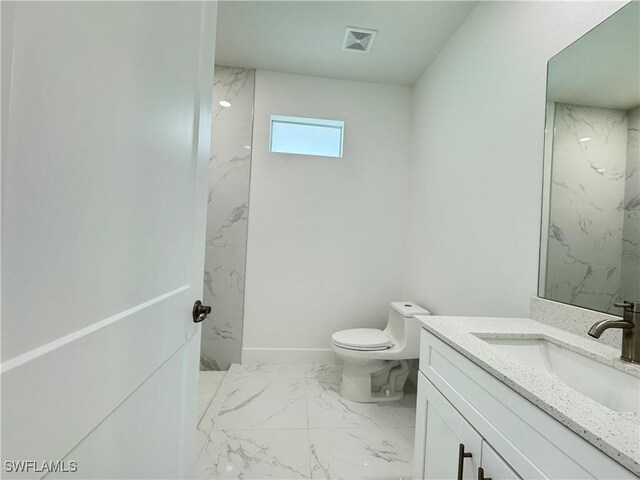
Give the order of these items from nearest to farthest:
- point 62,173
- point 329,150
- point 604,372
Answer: point 62,173, point 604,372, point 329,150

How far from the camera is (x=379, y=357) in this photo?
2010 mm

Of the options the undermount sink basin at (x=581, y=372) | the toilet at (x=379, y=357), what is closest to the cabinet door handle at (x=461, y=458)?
the undermount sink basin at (x=581, y=372)

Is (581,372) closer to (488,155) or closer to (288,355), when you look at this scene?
(488,155)

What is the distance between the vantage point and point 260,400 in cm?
206

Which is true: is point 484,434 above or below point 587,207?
below

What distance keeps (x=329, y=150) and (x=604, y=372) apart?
235 centimetres

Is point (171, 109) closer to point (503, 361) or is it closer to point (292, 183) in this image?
point (503, 361)

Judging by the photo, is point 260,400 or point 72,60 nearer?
point 72,60

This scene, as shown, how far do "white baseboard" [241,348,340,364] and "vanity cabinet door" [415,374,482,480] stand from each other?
1.54 metres

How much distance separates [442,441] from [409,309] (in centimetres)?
126

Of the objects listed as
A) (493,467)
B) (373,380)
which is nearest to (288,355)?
(373,380)

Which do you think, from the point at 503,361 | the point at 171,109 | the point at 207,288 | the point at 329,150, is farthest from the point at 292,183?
the point at 503,361

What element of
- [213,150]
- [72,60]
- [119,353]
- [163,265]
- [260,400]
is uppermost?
[213,150]

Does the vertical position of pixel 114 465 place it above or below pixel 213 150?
below
